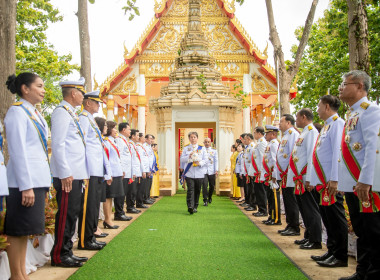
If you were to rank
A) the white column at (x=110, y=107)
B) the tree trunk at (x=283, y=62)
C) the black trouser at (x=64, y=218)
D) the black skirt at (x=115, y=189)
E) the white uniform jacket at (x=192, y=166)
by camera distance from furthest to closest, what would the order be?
the white column at (x=110, y=107) < the tree trunk at (x=283, y=62) < the white uniform jacket at (x=192, y=166) < the black skirt at (x=115, y=189) < the black trouser at (x=64, y=218)

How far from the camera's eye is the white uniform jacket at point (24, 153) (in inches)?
135

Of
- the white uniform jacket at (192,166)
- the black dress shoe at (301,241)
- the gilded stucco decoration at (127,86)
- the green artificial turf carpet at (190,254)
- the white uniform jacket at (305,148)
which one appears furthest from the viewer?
the gilded stucco decoration at (127,86)

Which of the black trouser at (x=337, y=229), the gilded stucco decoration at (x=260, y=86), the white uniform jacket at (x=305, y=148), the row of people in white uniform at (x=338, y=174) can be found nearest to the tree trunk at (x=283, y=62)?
the row of people in white uniform at (x=338, y=174)

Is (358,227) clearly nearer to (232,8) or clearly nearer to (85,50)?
(85,50)

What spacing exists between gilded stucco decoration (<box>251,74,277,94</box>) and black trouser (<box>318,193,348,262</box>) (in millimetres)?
14759

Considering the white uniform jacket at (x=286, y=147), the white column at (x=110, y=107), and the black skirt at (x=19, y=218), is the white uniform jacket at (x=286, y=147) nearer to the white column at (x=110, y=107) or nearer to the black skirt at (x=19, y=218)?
the black skirt at (x=19, y=218)

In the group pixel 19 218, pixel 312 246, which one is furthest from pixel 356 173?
pixel 19 218

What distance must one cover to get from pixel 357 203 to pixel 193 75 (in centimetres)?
1119

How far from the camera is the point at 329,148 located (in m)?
4.65

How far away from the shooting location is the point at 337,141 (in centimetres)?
453

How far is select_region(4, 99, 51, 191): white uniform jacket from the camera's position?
135 inches

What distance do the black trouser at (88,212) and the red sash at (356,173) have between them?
3116 mm

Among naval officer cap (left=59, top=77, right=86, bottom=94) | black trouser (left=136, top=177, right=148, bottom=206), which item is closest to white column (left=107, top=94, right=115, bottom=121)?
black trouser (left=136, top=177, right=148, bottom=206)

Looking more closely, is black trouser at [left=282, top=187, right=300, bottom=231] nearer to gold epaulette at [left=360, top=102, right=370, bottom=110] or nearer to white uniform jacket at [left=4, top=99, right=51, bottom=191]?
gold epaulette at [left=360, top=102, right=370, bottom=110]
